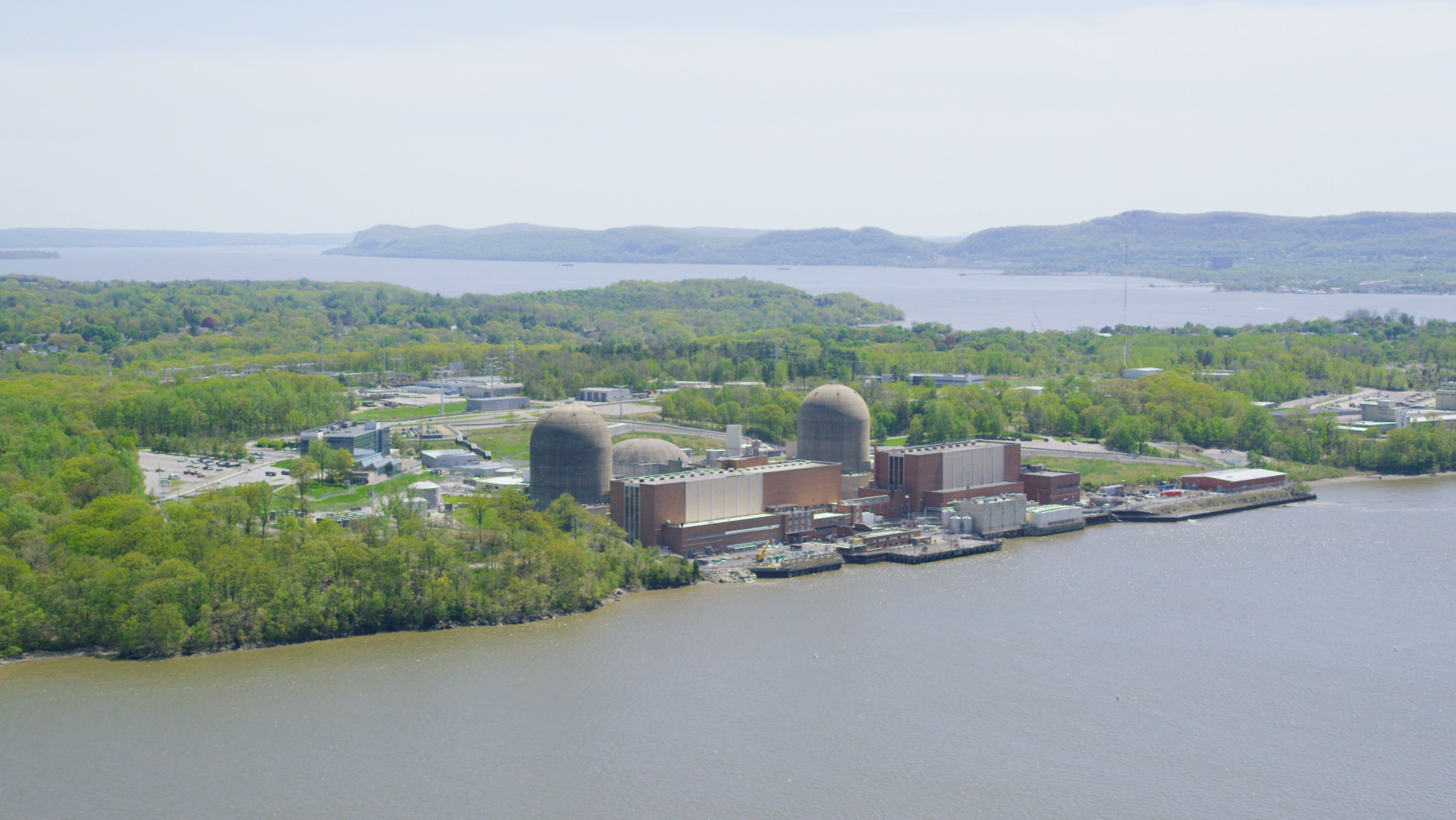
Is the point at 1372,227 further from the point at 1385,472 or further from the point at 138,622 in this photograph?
the point at 138,622

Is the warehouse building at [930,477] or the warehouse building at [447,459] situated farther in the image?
the warehouse building at [447,459]

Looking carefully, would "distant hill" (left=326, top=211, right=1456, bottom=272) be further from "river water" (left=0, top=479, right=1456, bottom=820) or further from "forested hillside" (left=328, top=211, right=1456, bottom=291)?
"river water" (left=0, top=479, right=1456, bottom=820)

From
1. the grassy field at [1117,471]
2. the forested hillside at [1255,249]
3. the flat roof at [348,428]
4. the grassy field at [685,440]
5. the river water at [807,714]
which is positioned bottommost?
the river water at [807,714]

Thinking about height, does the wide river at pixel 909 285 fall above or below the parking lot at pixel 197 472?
above

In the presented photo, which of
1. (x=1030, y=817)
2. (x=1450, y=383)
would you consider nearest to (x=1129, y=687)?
(x=1030, y=817)

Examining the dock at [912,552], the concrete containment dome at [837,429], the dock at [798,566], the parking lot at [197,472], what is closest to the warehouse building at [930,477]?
the concrete containment dome at [837,429]

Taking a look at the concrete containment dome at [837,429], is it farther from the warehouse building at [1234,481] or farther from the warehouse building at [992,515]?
the warehouse building at [1234,481]

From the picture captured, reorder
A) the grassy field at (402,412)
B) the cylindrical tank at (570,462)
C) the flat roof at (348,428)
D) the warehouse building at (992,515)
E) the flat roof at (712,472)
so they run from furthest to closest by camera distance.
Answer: the grassy field at (402,412) < the flat roof at (348,428) < the warehouse building at (992,515) < the cylindrical tank at (570,462) < the flat roof at (712,472)
